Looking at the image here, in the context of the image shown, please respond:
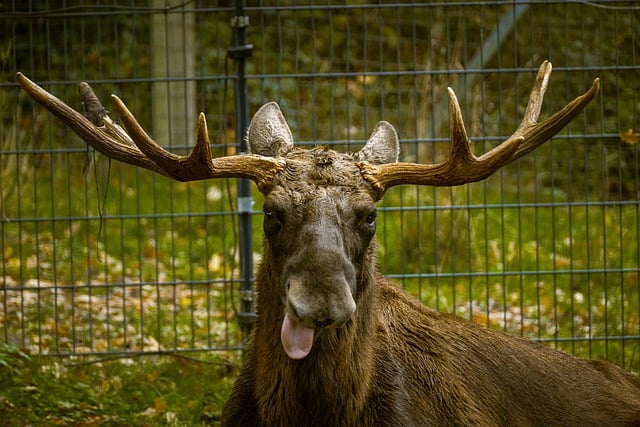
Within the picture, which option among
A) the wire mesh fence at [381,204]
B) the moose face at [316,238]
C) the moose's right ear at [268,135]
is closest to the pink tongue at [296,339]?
the moose face at [316,238]

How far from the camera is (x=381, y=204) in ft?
27.8

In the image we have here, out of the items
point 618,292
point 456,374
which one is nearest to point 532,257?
point 618,292

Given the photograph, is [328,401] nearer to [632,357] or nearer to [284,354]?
[284,354]

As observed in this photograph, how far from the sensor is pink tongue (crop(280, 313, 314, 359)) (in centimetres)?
398

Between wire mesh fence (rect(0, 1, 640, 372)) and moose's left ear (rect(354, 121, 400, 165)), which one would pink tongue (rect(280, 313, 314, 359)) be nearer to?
moose's left ear (rect(354, 121, 400, 165))

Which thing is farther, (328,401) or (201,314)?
(201,314)

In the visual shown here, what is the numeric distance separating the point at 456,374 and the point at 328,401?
0.79 meters

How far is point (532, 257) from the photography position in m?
8.80

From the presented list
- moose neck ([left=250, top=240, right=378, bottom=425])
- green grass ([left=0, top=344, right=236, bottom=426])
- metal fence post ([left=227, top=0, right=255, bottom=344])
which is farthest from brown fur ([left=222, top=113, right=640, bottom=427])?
metal fence post ([left=227, top=0, right=255, bottom=344])

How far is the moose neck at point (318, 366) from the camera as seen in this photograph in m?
4.23

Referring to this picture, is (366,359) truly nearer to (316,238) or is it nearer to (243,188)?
(316,238)

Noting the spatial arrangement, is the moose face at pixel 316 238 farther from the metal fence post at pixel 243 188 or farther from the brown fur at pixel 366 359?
Result: the metal fence post at pixel 243 188

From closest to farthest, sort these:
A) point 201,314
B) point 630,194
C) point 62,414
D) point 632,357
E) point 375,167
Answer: point 375,167 < point 62,414 < point 632,357 < point 201,314 < point 630,194

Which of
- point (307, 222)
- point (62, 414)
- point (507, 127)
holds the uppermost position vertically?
point (507, 127)
